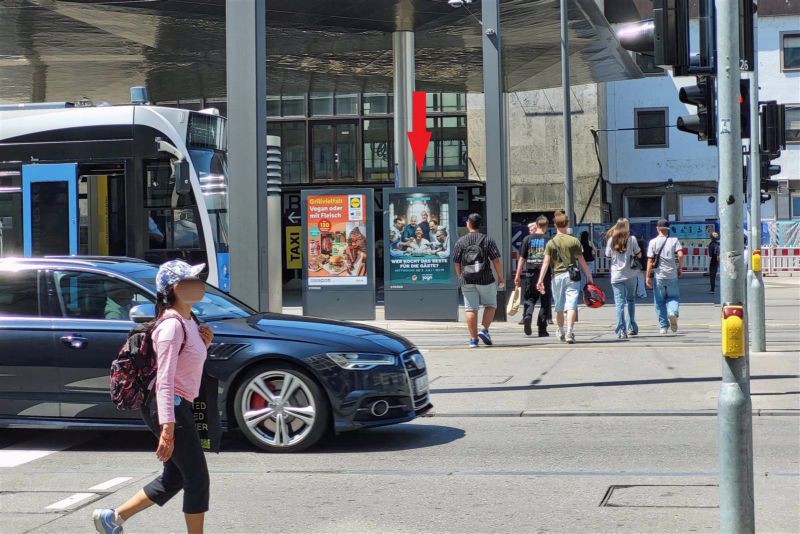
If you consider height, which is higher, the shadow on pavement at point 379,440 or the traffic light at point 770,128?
the traffic light at point 770,128

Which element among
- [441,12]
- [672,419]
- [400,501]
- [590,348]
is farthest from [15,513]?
[441,12]

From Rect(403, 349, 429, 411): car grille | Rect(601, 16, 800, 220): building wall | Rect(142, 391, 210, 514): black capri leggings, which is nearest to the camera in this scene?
Rect(142, 391, 210, 514): black capri leggings

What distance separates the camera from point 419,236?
66.2ft

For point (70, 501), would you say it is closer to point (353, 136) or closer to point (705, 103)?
point (705, 103)

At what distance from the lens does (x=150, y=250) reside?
17.8 metres

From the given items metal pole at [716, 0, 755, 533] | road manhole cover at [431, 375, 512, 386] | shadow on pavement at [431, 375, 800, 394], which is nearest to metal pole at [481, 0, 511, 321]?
road manhole cover at [431, 375, 512, 386]

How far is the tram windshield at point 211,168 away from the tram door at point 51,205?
195 cm

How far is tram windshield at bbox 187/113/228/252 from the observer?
17984 millimetres

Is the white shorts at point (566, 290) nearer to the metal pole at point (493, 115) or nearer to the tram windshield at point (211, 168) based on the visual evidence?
the metal pole at point (493, 115)

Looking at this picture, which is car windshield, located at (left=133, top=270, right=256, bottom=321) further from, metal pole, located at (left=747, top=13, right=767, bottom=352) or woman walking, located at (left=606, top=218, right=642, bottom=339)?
woman walking, located at (left=606, top=218, right=642, bottom=339)

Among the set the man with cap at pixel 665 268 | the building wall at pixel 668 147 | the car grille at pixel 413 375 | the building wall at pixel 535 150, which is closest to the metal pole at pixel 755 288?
the man with cap at pixel 665 268

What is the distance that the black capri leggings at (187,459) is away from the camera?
5266mm

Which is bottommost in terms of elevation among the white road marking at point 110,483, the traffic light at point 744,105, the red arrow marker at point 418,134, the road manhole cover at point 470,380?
the white road marking at point 110,483

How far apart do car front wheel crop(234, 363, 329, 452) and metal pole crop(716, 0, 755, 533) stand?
359 cm
